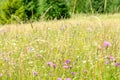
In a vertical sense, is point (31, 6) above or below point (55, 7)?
below

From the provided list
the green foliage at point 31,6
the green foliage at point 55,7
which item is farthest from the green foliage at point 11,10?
the green foliage at point 55,7

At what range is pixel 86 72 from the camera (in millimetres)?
2627

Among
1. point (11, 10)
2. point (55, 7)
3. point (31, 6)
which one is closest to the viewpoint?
point (55, 7)

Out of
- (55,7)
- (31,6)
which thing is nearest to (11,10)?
(31,6)

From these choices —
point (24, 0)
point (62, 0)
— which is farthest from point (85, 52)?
point (24, 0)

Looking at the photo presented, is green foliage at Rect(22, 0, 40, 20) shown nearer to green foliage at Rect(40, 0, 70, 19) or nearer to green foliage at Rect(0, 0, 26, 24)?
green foliage at Rect(0, 0, 26, 24)

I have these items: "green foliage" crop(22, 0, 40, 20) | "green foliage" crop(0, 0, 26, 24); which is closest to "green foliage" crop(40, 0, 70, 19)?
"green foliage" crop(22, 0, 40, 20)

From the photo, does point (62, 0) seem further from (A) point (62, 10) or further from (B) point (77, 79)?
(B) point (77, 79)

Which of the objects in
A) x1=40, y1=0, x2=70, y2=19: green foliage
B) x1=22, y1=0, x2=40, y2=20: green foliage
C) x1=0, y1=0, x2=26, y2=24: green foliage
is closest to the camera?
x1=40, y1=0, x2=70, y2=19: green foliage

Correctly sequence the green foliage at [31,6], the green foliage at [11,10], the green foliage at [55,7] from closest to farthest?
the green foliage at [55,7]
the green foliage at [11,10]
the green foliage at [31,6]

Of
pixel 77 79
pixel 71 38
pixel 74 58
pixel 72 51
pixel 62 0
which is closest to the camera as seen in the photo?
pixel 77 79

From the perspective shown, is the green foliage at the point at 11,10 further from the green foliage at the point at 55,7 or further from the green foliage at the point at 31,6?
the green foliage at the point at 55,7

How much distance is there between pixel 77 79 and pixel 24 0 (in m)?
19.7

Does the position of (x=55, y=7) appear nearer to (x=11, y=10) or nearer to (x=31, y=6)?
(x=31, y=6)
